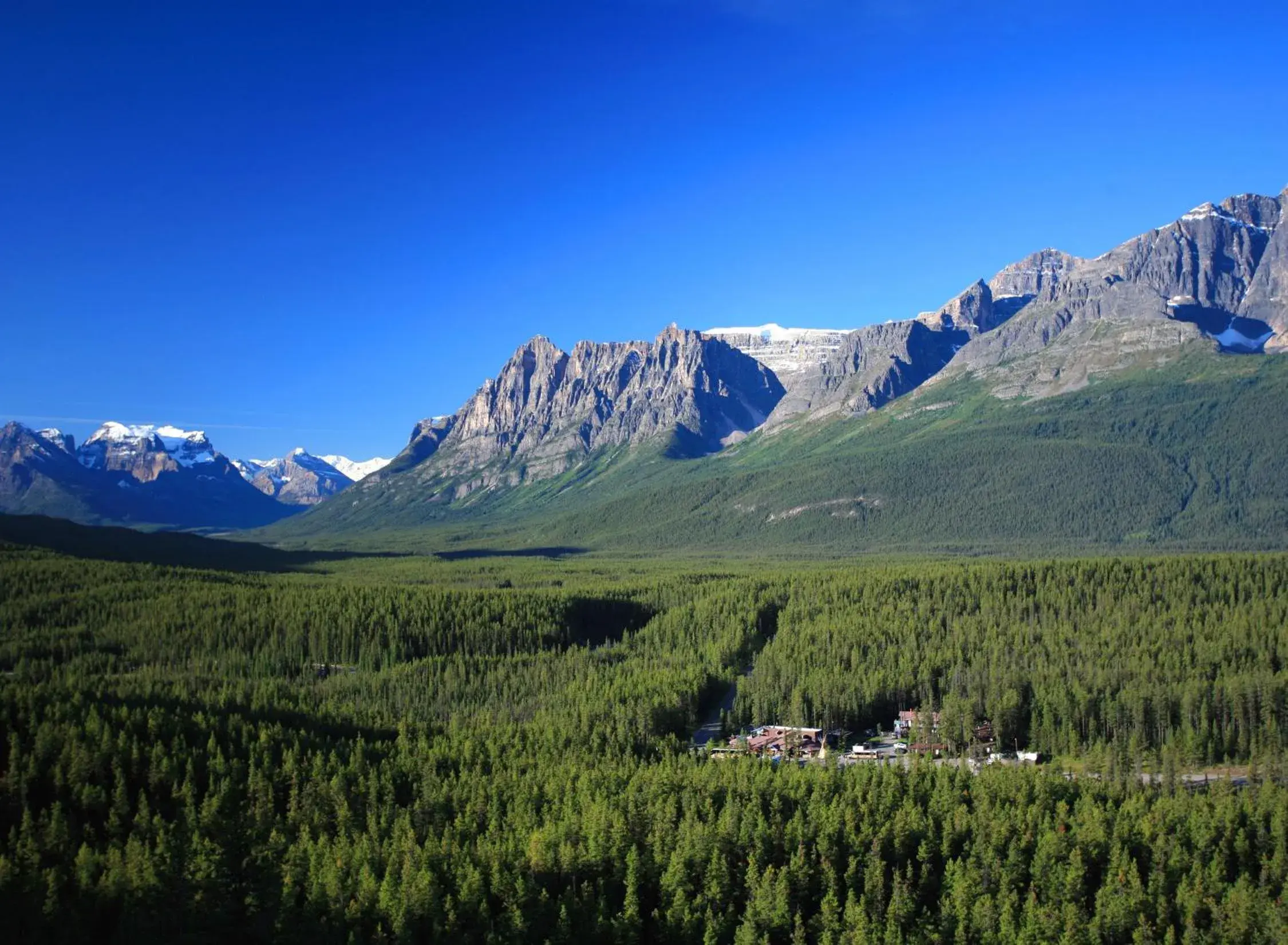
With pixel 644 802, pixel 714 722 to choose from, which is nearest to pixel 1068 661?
pixel 714 722

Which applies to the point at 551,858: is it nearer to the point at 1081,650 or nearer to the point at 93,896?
the point at 93,896

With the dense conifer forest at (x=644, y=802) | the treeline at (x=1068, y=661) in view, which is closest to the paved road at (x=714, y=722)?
the dense conifer forest at (x=644, y=802)

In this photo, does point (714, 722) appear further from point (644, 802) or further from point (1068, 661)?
point (644, 802)

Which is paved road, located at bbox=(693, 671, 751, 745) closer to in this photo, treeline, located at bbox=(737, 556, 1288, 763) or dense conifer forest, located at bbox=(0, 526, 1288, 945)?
dense conifer forest, located at bbox=(0, 526, 1288, 945)

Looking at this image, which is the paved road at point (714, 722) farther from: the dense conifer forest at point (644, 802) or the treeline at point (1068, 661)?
the treeline at point (1068, 661)

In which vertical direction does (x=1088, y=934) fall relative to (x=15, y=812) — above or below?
below

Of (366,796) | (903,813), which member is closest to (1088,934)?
(903,813)
